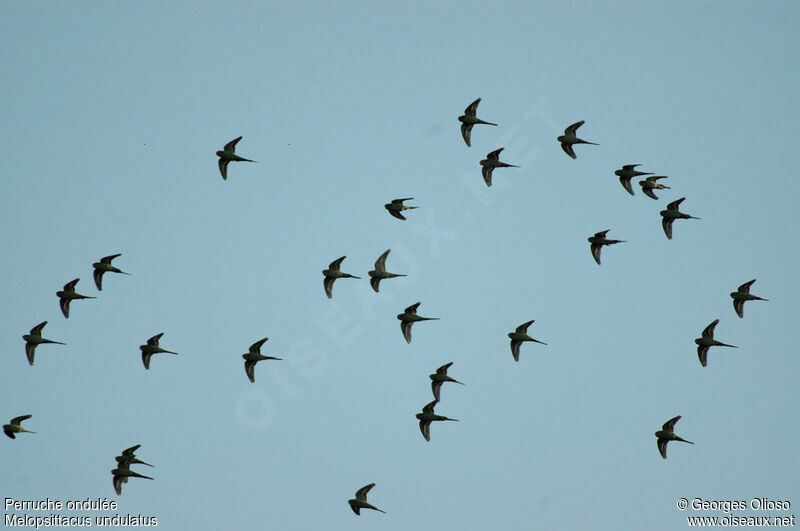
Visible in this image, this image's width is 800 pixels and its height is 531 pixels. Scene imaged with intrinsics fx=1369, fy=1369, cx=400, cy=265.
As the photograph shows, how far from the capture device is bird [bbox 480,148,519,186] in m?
87.6

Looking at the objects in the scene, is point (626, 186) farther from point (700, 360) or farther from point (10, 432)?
point (10, 432)

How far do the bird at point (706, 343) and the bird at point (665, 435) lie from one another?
12.8 ft

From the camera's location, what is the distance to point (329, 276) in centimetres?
8650

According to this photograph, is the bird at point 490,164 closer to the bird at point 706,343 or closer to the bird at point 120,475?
the bird at point 706,343

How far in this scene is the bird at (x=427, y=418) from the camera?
8456 centimetres

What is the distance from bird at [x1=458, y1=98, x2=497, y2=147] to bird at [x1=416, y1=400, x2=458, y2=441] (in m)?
17.0

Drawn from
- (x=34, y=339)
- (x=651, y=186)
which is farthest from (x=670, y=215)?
(x=34, y=339)

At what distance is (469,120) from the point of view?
86.3m

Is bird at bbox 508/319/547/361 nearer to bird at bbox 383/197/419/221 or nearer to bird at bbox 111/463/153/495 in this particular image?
bird at bbox 383/197/419/221

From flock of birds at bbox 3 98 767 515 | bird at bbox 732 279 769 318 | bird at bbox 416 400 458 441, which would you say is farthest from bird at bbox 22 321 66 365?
bird at bbox 732 279 769 318

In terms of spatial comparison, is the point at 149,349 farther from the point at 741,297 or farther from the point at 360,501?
the point at 741,297

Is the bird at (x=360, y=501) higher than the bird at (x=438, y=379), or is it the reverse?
the bird at (x=438, y=379)

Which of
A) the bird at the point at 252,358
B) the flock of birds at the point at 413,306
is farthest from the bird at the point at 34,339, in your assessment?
the bird at the point at 252,358

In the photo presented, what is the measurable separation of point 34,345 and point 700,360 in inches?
1625
